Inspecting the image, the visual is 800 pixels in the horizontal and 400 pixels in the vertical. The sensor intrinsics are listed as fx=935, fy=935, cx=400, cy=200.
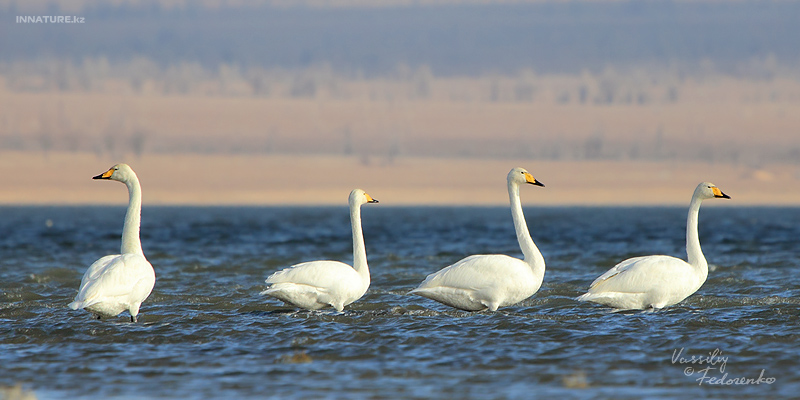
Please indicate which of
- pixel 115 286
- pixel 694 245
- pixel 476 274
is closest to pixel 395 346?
pixel 476 274

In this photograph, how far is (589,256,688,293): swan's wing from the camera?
40.6ft

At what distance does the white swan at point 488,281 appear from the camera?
1230cm

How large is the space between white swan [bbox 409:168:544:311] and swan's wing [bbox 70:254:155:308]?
3.53m

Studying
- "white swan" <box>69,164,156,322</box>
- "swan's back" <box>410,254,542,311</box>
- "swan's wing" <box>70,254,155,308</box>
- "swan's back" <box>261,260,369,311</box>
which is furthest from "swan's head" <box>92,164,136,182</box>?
"swan's back" <box>410,254,542,311</box>

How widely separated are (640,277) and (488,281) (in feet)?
6.67

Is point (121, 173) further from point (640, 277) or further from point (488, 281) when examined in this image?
point (640, 277)

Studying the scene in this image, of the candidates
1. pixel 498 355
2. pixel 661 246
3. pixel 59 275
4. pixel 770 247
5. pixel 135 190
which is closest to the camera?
pixel 498 355

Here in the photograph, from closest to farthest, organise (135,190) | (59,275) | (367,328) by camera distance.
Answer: (367,328) → (135,190) → (59,275)

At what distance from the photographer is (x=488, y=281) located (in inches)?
486

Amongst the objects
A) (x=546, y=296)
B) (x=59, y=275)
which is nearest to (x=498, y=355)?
(x=546, y=296)

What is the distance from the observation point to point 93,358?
9.91 m

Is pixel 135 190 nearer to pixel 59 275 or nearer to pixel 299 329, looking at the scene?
pixel 299 329

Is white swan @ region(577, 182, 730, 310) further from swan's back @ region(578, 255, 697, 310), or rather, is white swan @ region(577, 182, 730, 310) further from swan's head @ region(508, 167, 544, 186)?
swan's head @ region(508, 167, 544, 186)

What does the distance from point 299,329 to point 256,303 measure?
3.16 metres
